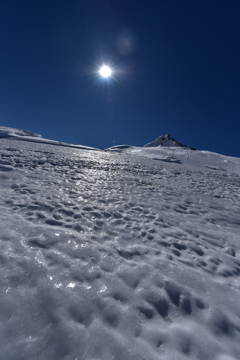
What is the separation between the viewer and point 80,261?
3021mm

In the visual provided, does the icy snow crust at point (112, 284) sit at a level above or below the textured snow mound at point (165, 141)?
below

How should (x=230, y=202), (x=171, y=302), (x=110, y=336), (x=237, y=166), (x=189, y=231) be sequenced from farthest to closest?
1. (x=237, y=166)
2. (x=230, y=202)
3. (x=189, y=231)
4. (x=171, y=302)
5. (x=110, y=336)

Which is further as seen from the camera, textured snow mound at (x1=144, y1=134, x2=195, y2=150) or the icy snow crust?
textured snow mound at (x1=144, y1=134, x2=195, y2=150)

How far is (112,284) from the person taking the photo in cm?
268

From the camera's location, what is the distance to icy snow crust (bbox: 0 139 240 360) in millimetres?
1938

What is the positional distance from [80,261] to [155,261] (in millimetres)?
1470

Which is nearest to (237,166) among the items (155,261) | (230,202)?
(230,202)

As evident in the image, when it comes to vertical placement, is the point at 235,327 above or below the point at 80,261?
below

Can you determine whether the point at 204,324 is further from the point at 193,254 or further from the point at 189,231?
the point at 189,231

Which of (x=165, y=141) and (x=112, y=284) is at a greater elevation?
(x=165, y=141)

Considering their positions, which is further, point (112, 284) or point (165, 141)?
point (165, 141)

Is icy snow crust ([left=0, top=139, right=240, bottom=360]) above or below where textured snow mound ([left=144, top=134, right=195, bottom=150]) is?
below

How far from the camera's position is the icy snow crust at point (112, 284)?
1.94m

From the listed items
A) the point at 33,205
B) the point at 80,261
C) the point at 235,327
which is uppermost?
the point at 33,205
